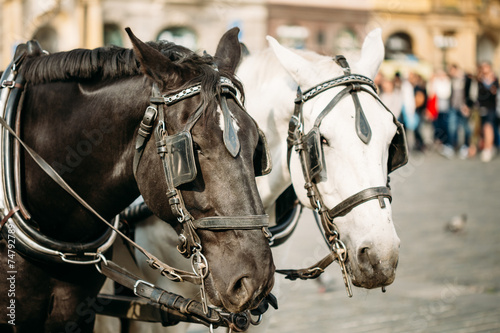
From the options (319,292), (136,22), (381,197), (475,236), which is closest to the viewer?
(381,197)

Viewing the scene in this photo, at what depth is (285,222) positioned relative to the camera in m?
3.19

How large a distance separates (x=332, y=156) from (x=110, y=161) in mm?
924

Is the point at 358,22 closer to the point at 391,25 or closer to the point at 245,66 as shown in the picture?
the point at 391,25

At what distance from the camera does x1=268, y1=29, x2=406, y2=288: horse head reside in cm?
252

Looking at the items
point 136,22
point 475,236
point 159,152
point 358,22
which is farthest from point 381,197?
point 358,22

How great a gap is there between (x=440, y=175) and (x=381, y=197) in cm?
995

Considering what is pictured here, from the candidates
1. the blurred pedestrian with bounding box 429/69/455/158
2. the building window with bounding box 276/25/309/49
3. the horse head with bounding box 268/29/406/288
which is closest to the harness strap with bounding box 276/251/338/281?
the horse head with bounding box 268/29/406/288

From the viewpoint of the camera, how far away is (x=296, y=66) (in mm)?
2947

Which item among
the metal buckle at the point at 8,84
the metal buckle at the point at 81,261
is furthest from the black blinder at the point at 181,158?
the metal buckle at the point at 8,84

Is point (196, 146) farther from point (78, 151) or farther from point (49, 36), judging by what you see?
point (49, 36)

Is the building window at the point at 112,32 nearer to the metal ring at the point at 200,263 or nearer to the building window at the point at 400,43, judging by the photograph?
the building window at the point at 400,43

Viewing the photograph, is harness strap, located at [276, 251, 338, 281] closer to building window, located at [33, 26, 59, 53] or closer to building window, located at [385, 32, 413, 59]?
building window, located at [33, 26, 59, 53]

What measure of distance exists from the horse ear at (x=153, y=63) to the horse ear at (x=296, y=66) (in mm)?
912

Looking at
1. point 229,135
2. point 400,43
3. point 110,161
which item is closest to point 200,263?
point 229,135
